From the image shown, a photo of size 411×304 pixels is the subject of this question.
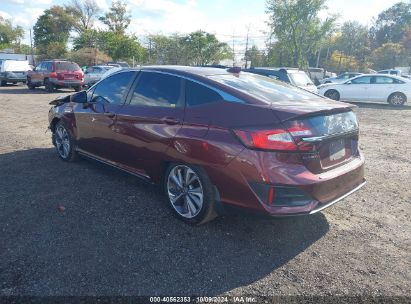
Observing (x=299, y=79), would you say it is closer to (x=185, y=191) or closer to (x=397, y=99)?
(x=397, y=99)

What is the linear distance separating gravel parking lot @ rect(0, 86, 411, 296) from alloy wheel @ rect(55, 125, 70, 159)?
0.74m

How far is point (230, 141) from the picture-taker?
3312 mm

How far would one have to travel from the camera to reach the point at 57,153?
6.62 meters

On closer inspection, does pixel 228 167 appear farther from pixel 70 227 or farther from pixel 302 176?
pixel 70 227

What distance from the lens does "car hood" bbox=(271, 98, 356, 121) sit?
10.6 ft

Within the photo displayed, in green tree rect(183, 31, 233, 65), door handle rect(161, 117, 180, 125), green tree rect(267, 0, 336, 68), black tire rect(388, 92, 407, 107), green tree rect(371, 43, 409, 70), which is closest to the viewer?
door handle rect(161, 117, 180, 125)

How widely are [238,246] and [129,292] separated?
3.82 ft

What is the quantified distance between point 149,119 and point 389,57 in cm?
5561

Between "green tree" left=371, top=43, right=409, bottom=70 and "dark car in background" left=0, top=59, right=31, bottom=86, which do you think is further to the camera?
"green tree" left=371, top=43, right=409, bottom=70

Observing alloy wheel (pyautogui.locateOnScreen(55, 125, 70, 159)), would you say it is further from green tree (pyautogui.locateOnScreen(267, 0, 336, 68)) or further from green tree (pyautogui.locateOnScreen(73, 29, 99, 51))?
green tree (pyautogui.locateOnScreen(73, 29, 99, 51))

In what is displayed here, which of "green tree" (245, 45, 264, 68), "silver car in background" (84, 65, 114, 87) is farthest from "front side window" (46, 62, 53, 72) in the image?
"green tree" (245, 45, 264, 68)

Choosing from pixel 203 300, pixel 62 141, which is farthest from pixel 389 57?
pixel 203 300

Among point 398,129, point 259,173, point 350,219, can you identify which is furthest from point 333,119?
point 398,129

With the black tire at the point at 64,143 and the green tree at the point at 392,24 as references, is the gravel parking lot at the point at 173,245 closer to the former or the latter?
the black tire at the point at 64,143
